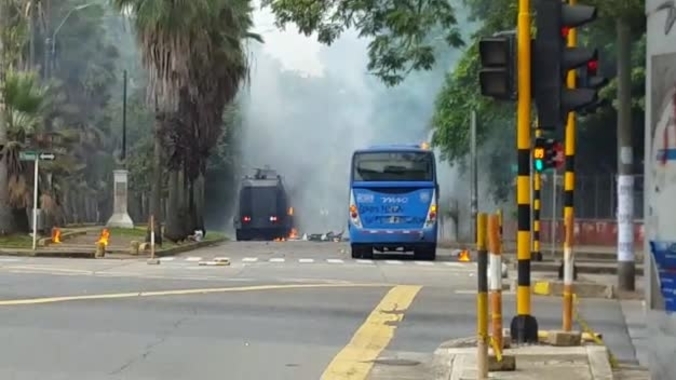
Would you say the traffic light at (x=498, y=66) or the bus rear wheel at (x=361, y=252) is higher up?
the traffic light at (x=498, y=66)

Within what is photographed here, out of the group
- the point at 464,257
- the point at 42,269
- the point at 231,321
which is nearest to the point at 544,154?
the point at 464,257

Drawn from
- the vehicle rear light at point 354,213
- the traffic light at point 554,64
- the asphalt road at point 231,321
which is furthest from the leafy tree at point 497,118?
the traffic light at point 554,64

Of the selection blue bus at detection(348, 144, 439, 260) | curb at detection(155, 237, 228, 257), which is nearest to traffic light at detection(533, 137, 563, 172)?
blue bus at detection(348, 144, 439, 260)

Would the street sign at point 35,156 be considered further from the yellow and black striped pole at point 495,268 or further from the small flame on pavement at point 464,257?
the yellow and black striped pole at point 495,268

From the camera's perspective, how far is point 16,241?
34.8 metres

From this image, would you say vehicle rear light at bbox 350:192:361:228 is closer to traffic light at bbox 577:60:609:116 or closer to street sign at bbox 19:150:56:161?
street sign at bbox 19:150:56:161

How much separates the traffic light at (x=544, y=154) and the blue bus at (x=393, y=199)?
21.7ft

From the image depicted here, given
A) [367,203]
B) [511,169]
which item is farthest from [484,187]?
[367,203]

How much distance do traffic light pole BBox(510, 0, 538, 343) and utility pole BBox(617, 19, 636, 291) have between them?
8473mm

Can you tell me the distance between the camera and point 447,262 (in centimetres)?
3256

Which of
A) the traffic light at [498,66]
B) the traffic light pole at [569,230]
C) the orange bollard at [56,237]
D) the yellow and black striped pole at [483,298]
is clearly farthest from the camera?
the orange bollard at [56,237]

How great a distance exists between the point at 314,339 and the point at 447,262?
63.5 feet

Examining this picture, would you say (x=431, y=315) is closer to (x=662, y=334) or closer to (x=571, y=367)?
(x=571, y=367)

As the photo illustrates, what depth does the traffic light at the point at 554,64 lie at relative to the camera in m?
11.4
